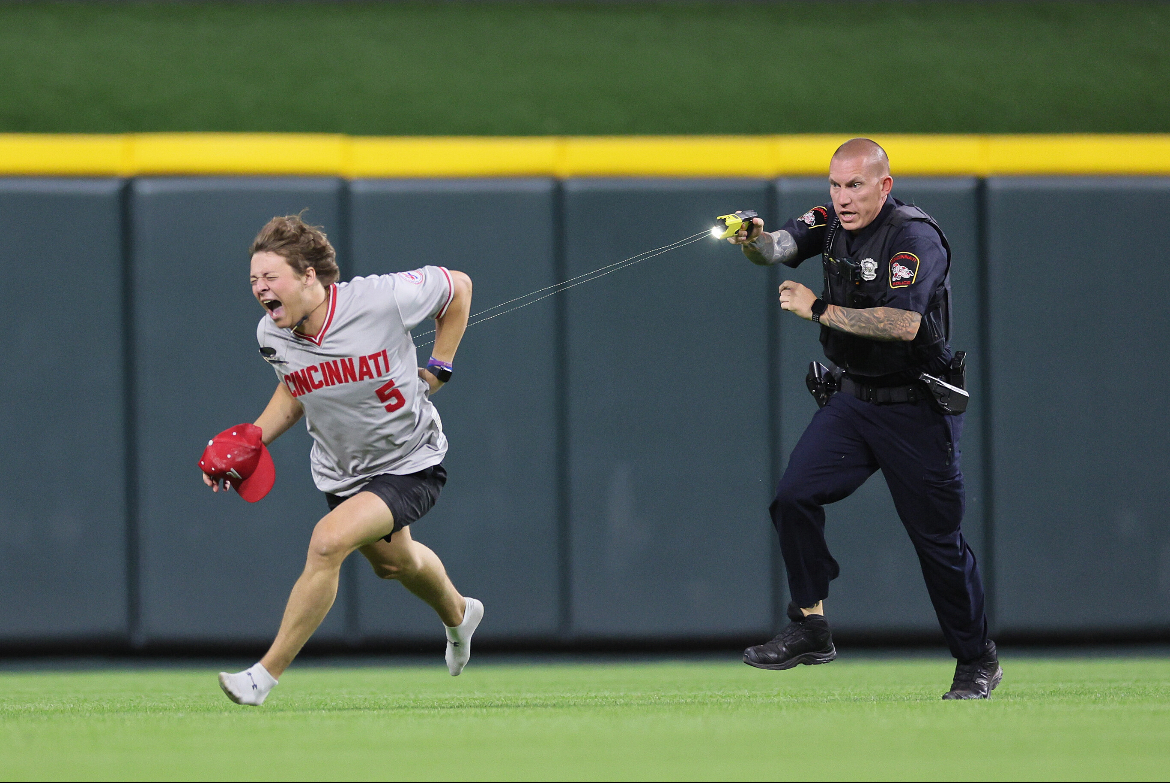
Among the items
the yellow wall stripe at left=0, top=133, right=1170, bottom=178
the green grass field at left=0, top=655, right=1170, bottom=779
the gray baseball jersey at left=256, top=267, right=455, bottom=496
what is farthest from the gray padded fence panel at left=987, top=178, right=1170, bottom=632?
the gray baseball jersey at left=256, top=267, right=455, bottom=496

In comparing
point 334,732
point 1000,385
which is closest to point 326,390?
point 334,732

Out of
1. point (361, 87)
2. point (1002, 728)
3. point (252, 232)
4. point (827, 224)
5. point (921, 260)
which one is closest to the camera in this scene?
point (1002, 728)

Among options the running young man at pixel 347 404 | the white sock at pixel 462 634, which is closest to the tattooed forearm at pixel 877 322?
the running young man at pixel 347 404

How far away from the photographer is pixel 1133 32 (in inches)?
306

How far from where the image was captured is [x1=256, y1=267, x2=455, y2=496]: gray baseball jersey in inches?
154

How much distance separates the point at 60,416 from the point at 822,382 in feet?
10.8

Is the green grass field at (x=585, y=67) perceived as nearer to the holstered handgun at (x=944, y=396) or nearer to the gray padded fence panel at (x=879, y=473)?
the gray padded fence panel at (x=879, y=473)

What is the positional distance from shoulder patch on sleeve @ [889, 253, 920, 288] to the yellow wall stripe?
6.68 feet

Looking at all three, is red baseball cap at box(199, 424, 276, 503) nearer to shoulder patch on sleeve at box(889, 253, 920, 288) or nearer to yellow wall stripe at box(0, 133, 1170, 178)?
shoulder patch on sleeve at box(889, 253, 920, 288)

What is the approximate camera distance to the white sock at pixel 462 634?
4492 mm

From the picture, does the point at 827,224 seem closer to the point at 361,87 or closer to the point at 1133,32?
the point at 361,87

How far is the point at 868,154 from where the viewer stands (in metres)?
3.86

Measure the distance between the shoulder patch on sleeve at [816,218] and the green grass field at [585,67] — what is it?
9.79ft

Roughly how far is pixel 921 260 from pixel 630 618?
8.31ft
